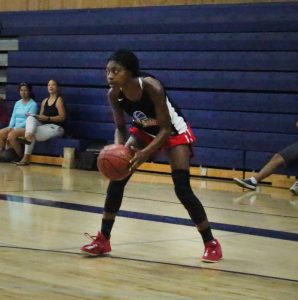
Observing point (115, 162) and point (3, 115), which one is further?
point (3, 115)

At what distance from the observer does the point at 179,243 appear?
17.0ft

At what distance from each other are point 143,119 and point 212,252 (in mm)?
925

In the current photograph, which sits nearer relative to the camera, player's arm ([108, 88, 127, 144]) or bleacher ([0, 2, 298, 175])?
player's arm ([108, 88, 127, 144])

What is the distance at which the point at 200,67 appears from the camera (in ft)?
36.4

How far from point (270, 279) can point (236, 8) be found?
733 centimetres

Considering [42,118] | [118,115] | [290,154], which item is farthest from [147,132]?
[42,118]

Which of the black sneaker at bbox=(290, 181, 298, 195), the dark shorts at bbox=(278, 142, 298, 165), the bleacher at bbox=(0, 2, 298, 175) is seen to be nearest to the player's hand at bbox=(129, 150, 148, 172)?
the black sneaker at bbox=(290, 181, 298, 195)

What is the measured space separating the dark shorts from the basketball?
505 centimetres

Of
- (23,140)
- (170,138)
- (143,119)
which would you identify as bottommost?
(23,140)

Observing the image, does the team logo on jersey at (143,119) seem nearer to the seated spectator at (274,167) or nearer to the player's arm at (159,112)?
the player's arm at (159,112)

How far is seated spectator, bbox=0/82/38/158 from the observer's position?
12.0m

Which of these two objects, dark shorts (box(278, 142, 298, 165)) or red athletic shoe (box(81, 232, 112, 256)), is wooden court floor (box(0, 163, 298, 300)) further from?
dark shorts (box(278, 142, 298, 165))

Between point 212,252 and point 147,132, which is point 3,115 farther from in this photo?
point 212,252

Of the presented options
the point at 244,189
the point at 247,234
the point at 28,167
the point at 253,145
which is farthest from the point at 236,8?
the point at 247,234
